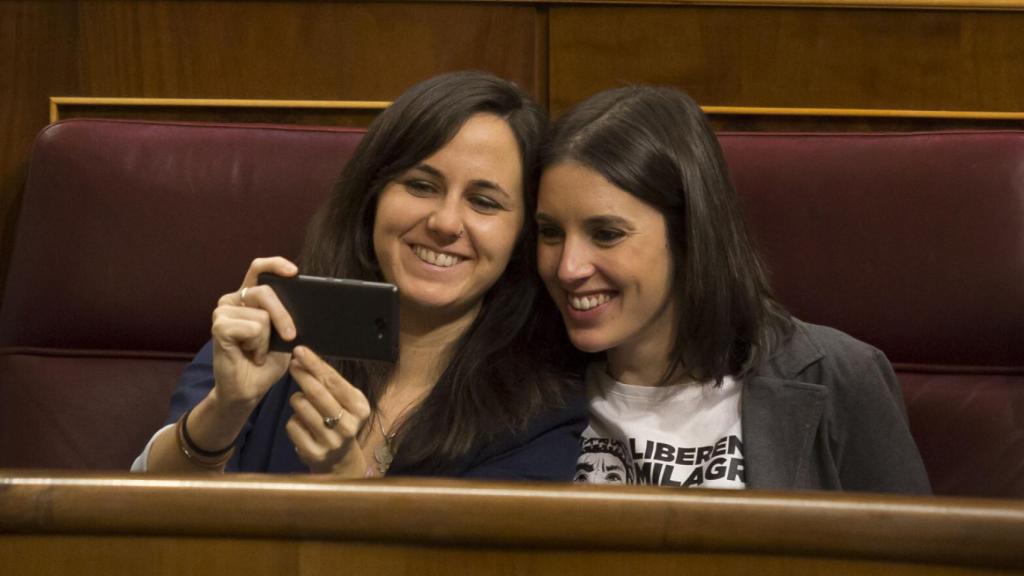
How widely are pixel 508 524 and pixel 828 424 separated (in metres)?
0.71

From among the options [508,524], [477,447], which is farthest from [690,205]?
[508,524]

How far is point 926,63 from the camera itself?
1.69m

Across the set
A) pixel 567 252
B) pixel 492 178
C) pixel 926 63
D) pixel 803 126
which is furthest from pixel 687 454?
pixel 926 63

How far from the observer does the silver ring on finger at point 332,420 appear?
110 cm

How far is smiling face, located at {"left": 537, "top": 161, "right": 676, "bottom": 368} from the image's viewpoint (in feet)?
4.24

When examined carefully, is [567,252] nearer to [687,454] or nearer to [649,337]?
[649,337]

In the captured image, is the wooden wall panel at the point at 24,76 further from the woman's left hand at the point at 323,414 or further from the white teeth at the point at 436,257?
the woman's left hand at the point at 323,414

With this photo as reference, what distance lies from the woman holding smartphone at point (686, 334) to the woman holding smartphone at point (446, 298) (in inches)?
2.2

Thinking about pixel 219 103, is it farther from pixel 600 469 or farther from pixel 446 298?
pixel 600 469

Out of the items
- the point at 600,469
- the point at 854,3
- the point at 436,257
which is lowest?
the point at 600,469

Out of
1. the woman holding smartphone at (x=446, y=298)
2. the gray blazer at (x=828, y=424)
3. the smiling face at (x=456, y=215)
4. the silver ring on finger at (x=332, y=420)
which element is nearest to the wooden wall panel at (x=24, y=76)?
the woman holding smartphone at (x=446, y=298)

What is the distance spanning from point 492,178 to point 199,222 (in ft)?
1.37

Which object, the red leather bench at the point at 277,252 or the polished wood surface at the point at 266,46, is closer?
the red leather bench at the point at 277,252

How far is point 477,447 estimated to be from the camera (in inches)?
53.0
